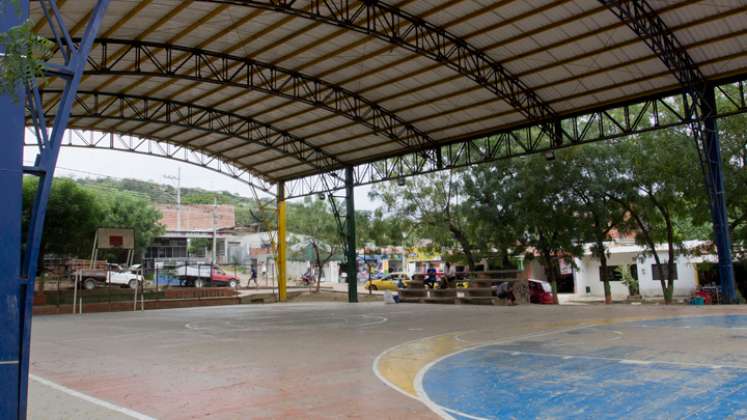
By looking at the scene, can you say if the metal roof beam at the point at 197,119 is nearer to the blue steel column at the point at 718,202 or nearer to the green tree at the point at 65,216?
the green tree at the point at 65,216

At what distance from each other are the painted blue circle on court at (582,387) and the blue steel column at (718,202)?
12885 millimetres

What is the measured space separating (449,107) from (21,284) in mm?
22629

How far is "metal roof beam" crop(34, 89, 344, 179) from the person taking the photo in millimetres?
27188

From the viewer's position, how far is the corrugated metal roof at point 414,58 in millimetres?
18656

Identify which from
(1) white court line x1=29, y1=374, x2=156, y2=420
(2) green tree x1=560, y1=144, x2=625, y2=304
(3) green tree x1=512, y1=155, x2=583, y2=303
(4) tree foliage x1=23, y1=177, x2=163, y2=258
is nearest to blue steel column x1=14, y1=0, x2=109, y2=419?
(1) white court line x1=29, y1=374, x2=156, y2=420

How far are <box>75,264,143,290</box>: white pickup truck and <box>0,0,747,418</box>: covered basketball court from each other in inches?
341

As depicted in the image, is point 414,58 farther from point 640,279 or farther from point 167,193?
point 167,193

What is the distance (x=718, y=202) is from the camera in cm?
2053

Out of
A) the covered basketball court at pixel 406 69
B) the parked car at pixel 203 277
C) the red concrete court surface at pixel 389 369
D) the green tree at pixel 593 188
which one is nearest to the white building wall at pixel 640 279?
the green tree at pixel 593 188

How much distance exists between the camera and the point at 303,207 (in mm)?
49500

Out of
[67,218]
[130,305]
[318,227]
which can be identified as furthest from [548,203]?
[67,218]

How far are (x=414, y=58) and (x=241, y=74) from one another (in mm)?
7617

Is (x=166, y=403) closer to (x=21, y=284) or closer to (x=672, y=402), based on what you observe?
(x=21, y=284)

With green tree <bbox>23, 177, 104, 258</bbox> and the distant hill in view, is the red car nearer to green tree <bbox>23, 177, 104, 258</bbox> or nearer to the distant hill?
green tree <bbox>23, 177, 104, 258</bbox>
